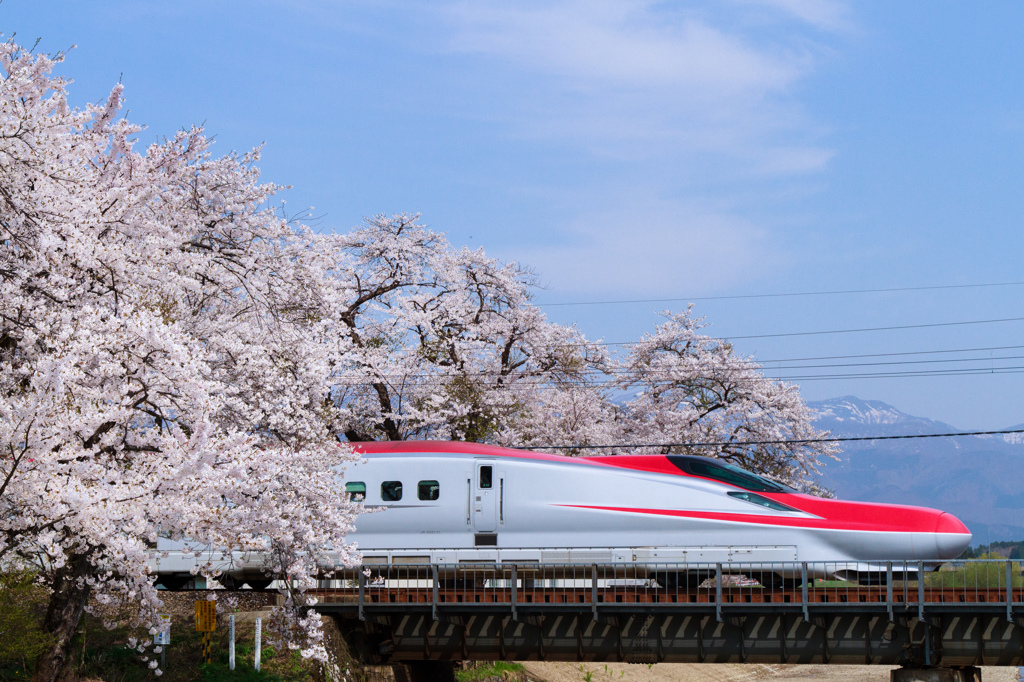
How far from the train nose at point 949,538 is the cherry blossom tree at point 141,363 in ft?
39.4

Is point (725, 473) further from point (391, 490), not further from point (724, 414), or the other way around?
point (724, 414)

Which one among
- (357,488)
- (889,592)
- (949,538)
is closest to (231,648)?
(357,488)

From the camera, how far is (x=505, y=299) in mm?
40375

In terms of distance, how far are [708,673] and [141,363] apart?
30814 millimetres

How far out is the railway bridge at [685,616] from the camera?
19.7 m

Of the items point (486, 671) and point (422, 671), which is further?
point (486, 671)

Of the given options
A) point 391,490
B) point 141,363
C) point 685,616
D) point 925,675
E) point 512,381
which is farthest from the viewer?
point 512,381

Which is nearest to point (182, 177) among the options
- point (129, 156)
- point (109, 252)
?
point (129, 156)

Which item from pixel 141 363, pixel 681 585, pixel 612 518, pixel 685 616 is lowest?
pixel 685 616

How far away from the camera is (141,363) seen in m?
14.5

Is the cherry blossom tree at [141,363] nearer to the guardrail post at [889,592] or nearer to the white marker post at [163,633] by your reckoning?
the white marker post at [163,633]

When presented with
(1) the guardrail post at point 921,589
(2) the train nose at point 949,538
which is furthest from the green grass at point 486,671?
(1) the guardrail post at point 921,589

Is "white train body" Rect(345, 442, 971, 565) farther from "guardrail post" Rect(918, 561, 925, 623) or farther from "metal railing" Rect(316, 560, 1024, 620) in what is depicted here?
"guardrail post" Rect(918, 561, 925, 623)

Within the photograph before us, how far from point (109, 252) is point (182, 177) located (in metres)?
4.86
